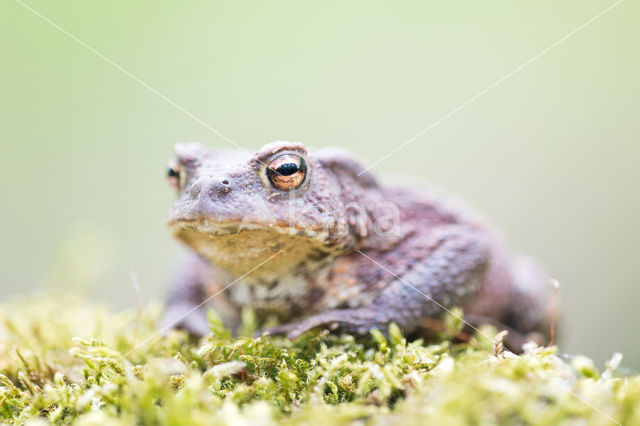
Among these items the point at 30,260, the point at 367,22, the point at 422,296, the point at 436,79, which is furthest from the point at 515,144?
the point at 30,260

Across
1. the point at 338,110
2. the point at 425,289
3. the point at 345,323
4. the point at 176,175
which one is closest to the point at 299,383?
the point at 345,323

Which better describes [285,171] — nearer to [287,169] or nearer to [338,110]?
[287,169]

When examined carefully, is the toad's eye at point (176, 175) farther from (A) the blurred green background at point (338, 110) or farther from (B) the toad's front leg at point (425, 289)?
(A) the blurred green background at point (338, 110)

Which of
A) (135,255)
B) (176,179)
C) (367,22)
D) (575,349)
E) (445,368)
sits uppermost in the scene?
(367,22)

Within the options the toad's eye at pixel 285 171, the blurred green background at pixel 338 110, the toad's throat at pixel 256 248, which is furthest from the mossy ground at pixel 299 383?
the blurred green background at pixel 338 110

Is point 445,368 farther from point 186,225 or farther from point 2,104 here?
point 2,104

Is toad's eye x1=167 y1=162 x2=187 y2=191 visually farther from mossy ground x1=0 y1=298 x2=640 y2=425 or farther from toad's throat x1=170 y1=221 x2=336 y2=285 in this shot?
mossy ground x1=0 y1=298 x2=640 y2=425
